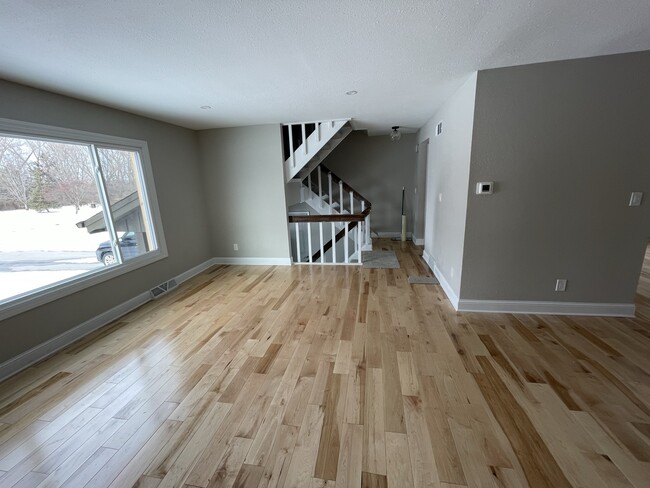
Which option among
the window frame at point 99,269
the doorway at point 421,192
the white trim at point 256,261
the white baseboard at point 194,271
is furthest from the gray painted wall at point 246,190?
the doorway at point 421,192

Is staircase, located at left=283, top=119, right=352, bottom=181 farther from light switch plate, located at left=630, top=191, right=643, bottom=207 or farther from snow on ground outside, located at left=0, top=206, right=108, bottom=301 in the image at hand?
light switch plate, located at left=630, top=191, right=643, bottom=207

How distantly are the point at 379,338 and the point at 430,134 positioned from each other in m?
3.56

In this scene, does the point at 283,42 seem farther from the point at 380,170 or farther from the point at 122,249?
the point at 380,170

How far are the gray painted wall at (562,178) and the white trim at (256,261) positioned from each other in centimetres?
298

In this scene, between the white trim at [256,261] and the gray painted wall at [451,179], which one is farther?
the white trim at [256,261]

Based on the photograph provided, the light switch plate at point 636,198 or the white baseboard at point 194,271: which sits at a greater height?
the light switch plate at point 636,198

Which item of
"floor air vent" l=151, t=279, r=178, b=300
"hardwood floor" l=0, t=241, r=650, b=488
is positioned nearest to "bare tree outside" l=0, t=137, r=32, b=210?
"hardwood floor" l=0, t=241, r=650, b=488

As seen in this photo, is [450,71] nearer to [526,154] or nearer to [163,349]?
[526,154]

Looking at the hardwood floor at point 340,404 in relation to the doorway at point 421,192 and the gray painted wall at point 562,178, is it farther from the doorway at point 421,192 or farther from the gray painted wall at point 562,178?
the doorway at point 421,192

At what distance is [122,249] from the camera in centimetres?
319

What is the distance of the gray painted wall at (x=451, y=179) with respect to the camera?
8.86 ft

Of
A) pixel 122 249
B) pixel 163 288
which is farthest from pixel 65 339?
pixel 163 288

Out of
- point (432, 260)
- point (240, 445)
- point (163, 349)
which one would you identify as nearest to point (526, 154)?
point (432, 260)

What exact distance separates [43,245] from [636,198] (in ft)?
18.2
